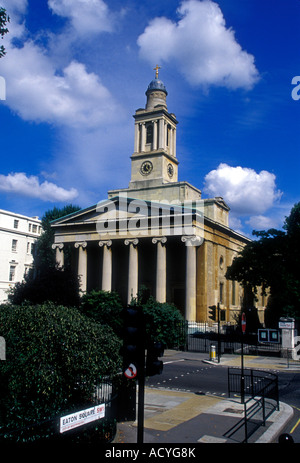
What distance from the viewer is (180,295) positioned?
54.1 meters

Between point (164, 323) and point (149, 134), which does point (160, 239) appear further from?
point (149, 134)

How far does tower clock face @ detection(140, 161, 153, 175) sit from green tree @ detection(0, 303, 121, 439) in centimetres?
5369

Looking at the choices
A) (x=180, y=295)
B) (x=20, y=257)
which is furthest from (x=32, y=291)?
(x=20, y=257)

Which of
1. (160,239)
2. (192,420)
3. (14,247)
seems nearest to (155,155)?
(160,239)

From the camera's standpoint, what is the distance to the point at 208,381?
20750 millimetres

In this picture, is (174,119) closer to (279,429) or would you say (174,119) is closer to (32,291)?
(32,291)

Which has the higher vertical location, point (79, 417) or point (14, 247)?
point (14, 247)

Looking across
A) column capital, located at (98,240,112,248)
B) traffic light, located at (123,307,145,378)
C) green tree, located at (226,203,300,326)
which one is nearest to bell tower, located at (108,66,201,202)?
column capital, located at (98,240,112,248)

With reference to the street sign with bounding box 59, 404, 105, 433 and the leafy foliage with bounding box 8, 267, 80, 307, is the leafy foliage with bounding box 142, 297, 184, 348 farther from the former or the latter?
the street sign with bounding box 59, 404, 105, 433

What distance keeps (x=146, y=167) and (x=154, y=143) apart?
12.8 feet

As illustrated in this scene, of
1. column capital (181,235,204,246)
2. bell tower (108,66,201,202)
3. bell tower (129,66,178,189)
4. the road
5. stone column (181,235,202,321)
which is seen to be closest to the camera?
the road

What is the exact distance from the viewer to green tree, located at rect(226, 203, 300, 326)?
37.1m
